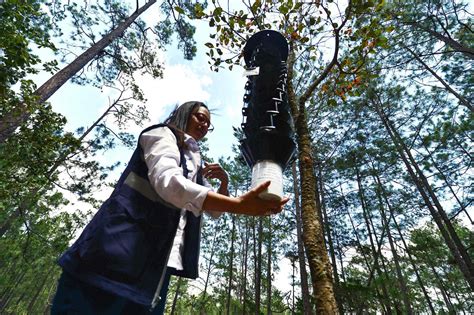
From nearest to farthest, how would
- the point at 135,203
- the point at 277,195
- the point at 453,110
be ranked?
1. the point at 277,195
2. the point at 135,203
3. the point at 453,110

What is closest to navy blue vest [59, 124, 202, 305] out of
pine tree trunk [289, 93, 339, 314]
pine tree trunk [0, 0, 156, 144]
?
pine tree trunk [289, 93, 339, 314]

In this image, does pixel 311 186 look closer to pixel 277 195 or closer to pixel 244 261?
pixel 277 195

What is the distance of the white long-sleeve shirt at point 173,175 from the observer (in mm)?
759

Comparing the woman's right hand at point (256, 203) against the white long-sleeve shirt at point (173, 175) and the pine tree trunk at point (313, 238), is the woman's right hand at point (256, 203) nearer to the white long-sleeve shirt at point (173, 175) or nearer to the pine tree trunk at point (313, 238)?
the white long-sleeve shirt at point (173, 175)

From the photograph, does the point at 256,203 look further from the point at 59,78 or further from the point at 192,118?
the point at 59,78

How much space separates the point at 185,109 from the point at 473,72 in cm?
1341

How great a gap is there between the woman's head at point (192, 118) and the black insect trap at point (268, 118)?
397mm

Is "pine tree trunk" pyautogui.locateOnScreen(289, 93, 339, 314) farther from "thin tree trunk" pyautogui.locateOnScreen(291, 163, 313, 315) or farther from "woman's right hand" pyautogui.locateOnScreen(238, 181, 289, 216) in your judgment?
"thin tree trunk" pyautogui.locateOnScreen(291, 163, 313, 315)

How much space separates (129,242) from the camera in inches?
33.4

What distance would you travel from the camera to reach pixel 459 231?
68.0ft

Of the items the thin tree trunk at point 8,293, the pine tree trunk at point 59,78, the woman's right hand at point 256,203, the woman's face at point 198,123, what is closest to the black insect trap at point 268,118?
the woman's right hand at point 256,203

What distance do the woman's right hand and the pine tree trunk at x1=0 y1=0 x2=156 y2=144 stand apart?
4.99 m

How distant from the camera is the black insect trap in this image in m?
0.77

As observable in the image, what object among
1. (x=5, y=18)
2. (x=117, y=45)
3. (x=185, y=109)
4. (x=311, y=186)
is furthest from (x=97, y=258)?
(x=117, y=45)
